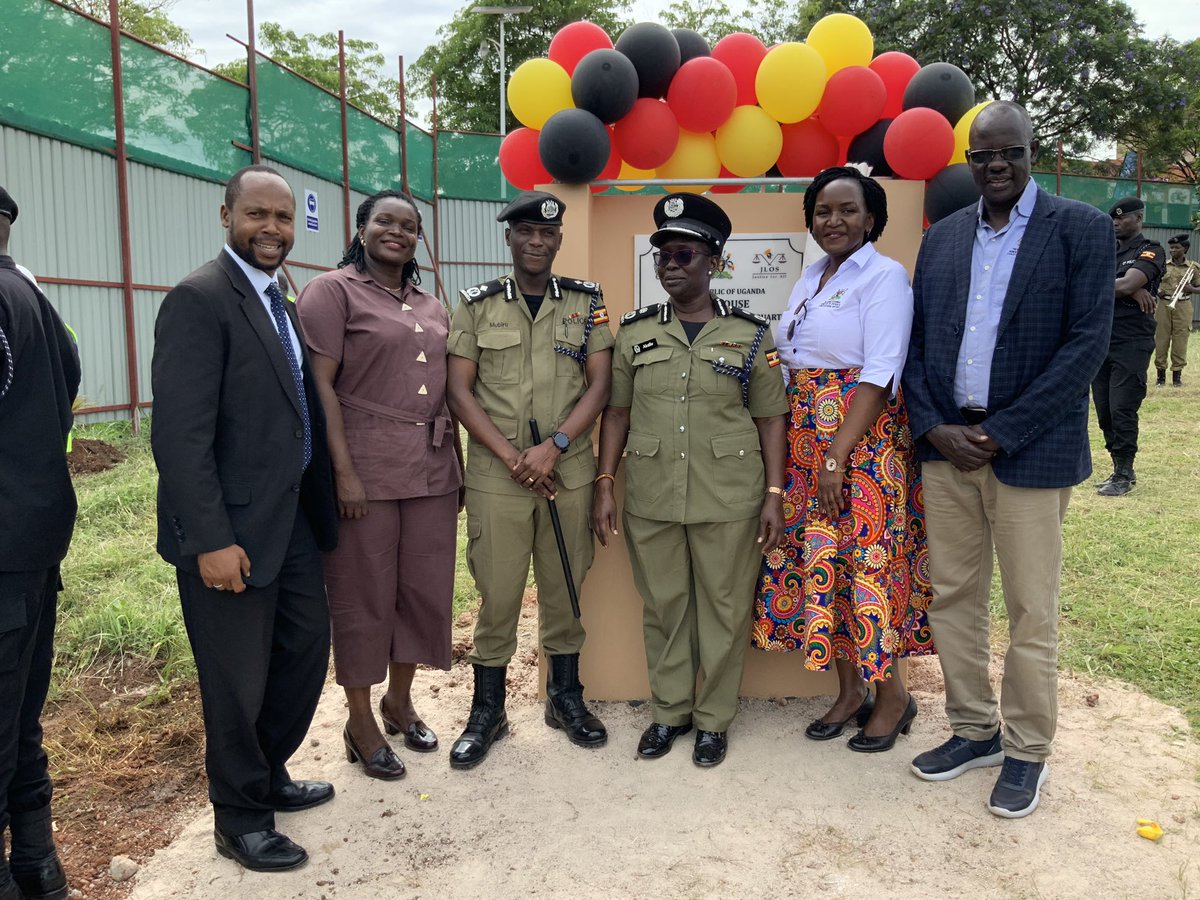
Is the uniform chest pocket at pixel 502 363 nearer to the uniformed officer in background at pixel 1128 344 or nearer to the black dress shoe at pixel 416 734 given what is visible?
the black dress shoe at pixel 416 734

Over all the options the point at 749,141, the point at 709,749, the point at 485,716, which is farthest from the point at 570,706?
the point at 749,141

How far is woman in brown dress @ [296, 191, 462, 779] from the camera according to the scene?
10.6 feet

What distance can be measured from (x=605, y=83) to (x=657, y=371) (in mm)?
1155

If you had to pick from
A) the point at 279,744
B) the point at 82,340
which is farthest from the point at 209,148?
the point at 279,744

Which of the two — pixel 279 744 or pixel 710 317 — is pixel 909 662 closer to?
pixel 710 317

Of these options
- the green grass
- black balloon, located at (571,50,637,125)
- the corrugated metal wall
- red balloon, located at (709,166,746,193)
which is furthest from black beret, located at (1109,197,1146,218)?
the corrugated metal wall

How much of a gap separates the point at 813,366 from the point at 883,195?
68cm

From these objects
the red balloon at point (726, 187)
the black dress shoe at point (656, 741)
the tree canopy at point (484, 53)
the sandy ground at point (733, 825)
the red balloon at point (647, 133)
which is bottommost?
the sandy ground at point (733, 825)

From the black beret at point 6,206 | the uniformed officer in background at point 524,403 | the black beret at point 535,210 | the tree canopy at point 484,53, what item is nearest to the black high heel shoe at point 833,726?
the uniformed officer in background at point 524,403

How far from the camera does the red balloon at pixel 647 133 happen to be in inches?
147

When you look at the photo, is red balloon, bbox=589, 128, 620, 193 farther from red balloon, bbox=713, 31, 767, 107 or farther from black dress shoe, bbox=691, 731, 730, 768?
black dress shoe, bbox=691, 731, 730, 768

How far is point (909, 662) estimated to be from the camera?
4.48 metres

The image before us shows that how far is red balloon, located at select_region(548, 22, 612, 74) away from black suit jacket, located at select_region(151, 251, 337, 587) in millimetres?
1792

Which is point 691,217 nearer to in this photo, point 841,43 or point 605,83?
point 605,83
